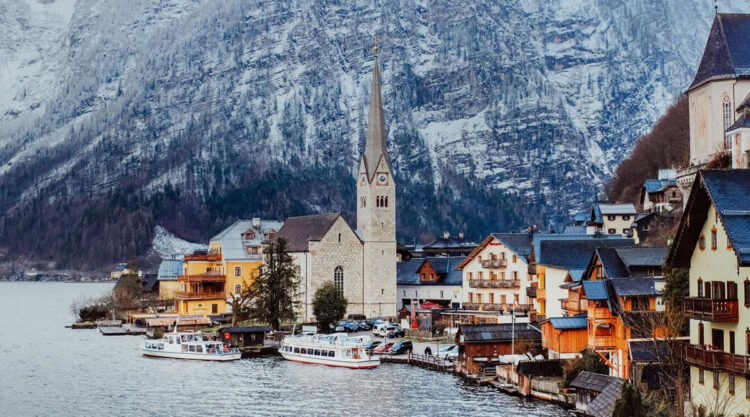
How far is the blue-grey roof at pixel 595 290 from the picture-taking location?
6075 cm

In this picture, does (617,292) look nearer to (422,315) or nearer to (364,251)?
(422,315)

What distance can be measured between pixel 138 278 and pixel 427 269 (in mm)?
47385

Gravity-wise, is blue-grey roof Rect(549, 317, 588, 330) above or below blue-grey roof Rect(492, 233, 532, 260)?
below

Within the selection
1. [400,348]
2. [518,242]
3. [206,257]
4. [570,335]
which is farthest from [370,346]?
[206,257]

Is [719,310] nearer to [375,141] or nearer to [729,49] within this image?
[729,49]

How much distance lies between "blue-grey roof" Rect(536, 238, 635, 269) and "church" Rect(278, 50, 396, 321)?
110 feet

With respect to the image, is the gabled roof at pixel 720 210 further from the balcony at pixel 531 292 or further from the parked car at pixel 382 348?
the balcony at pixel 531 292

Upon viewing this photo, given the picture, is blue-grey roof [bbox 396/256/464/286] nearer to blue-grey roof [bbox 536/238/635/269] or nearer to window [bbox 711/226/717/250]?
blue-grey roof [bbox 536/238/635/269]

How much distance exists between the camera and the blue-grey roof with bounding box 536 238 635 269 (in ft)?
255

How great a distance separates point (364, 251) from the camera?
115 m

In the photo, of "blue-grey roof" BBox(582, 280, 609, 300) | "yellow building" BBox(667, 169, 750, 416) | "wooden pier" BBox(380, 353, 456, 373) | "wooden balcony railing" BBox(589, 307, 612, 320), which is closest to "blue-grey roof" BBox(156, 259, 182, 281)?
"wooden pier" BBox(380, 353, 456, 373)

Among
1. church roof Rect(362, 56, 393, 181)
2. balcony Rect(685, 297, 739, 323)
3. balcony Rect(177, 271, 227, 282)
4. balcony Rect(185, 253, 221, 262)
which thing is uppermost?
church roof Rect(362, 56, 393, 181)

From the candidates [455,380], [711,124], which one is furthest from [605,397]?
[711,124]

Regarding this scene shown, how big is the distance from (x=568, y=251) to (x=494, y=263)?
20.3m
